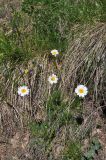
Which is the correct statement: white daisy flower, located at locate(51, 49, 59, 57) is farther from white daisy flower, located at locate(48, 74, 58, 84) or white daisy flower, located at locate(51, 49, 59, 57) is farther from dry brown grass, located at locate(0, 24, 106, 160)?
white daisy flower, located at locate(48, 74, 58, 84)

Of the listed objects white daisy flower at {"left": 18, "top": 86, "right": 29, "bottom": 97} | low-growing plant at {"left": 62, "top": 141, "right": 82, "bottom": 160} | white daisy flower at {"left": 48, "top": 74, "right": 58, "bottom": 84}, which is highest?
white daisy flower at {"left": 48, "top": 74, "right": 58, "bottom": 84}

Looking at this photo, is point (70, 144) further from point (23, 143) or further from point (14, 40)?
point (14, 40)

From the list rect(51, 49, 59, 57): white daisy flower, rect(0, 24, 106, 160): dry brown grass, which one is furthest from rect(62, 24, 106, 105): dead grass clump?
rect(51, 49, 59, 57): white daisy flower

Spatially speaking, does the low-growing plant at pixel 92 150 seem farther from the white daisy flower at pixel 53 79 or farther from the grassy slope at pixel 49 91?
the white daisy flower at pixel 53 79

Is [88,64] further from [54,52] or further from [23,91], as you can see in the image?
[23,91]

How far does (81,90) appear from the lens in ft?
13.1

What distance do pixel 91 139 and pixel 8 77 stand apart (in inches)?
40.6

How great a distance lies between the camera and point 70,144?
379 cm

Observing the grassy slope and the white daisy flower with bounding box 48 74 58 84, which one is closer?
the grassy slope

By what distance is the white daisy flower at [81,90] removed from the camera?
396 centimetres

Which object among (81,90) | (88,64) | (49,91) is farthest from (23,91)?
(88,64)

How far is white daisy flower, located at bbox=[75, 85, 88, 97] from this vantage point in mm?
3963

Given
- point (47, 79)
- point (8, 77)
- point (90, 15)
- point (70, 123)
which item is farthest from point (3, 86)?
point (90, 15)

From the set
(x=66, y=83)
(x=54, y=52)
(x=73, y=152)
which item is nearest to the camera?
(x=73, y=152)
